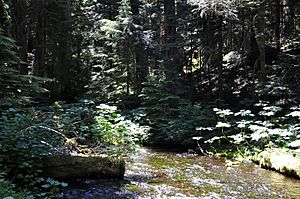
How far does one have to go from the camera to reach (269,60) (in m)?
17.1

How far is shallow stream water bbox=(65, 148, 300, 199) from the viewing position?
22.1 feet

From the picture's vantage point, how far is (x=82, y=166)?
745cm

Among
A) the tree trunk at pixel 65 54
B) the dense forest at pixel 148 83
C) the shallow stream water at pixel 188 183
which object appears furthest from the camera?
the tree trunk at pixel 65 54

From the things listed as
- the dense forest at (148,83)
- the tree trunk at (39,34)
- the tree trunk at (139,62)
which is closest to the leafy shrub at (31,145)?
the dense forest at (148,83)

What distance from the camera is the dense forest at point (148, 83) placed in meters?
8.05

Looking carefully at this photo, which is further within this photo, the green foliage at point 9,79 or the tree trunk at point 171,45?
the tree trunk at point 171,45

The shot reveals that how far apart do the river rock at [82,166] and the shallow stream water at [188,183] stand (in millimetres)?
225

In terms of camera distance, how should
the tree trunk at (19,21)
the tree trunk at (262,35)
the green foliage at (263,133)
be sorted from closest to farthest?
1. the green foliage at (263,133)
2. the tree trunk at (262,35)
3. the tree trunk at (19,21)

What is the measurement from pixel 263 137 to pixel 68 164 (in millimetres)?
6244

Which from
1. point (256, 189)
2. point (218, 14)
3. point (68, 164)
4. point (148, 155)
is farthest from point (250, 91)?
point (68, 164)

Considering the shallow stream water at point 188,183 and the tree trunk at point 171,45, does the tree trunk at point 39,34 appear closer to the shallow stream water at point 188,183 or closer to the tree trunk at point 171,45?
the tree trunk at point 171,45

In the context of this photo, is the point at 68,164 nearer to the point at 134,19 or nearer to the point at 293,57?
the point at 293,57

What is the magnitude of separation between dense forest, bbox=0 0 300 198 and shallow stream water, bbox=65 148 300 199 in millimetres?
761

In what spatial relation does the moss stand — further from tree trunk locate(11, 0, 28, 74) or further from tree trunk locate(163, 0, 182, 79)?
tree trunk locate(11, 0, 28, 74)
